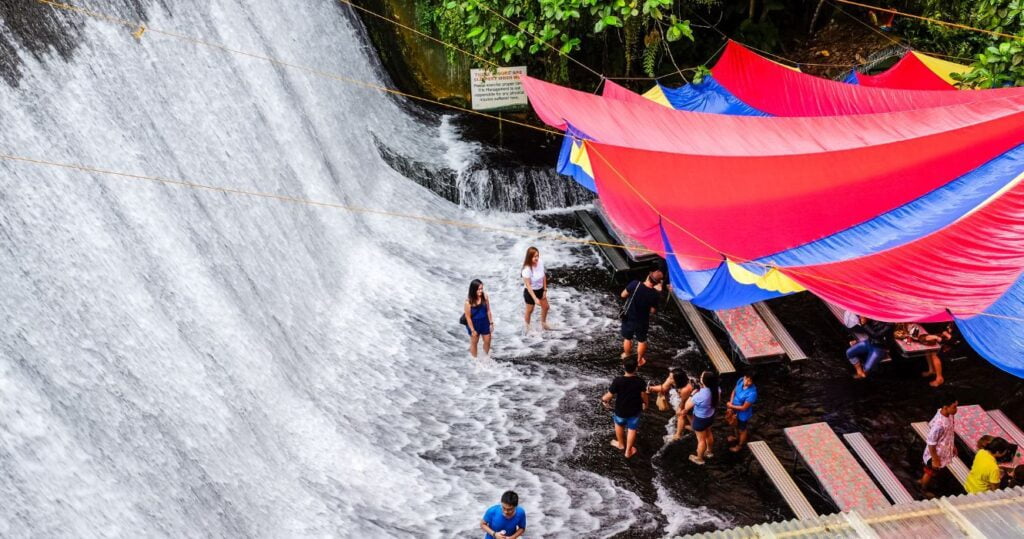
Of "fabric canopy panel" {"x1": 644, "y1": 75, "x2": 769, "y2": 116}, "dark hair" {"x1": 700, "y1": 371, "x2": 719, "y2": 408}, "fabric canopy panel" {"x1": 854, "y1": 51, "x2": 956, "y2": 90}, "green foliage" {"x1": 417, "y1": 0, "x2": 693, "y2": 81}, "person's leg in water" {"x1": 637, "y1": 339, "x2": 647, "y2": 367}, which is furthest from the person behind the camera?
"fabric canopy panel" {"x1": 854, "y1": 51, "x2": 956, "y2": 90}

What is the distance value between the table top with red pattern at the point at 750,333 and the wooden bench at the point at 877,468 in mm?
→ 1365

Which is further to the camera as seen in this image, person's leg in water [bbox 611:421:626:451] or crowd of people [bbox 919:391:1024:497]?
person's leg in water [bbox 611:421:626:451]

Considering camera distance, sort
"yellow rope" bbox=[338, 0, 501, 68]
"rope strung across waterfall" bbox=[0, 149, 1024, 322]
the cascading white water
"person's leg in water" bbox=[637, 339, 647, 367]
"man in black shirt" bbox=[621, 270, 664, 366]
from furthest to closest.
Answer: "yellow rope" bbox=[338, 0, 501, 68]
"person's leg in water" bbox=[637, 339, 647, 367]
"man in black shirt" bbox=[621, 270, 664, 366]
"rope strung across waterfall" bbox=[0, 149, 1024, 322]
the cascading white water

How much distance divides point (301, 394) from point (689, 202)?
4366 millimetres

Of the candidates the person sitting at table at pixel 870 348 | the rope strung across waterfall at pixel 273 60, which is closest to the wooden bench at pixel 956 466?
the person sitting at table at pixel 870 348

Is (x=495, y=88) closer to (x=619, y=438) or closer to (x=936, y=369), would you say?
(x=619, y=438)

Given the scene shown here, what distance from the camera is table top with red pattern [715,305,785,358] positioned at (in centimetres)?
939

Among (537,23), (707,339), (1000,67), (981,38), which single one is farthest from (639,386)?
(981,38)

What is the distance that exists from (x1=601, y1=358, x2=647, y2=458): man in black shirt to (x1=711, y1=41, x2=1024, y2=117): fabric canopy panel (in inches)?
222

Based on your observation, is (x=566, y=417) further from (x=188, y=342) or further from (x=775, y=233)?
(x=188, y=342)

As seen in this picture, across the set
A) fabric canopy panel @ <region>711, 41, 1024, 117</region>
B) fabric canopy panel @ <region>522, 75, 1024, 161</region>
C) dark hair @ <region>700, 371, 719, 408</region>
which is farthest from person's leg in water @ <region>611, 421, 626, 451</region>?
fabric canopy panel @ <region>711, 41, 1024, 117</region>

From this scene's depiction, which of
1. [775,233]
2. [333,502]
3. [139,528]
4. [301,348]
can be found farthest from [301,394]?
[775,233]

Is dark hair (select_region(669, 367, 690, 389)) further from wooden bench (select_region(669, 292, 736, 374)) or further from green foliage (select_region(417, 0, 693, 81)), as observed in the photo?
green foliage (select_region(417, 0, 693, 81))

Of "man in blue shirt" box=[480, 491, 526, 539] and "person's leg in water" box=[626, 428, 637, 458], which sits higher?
"man in blue shirt" box=[480, 491, 526, 539]
